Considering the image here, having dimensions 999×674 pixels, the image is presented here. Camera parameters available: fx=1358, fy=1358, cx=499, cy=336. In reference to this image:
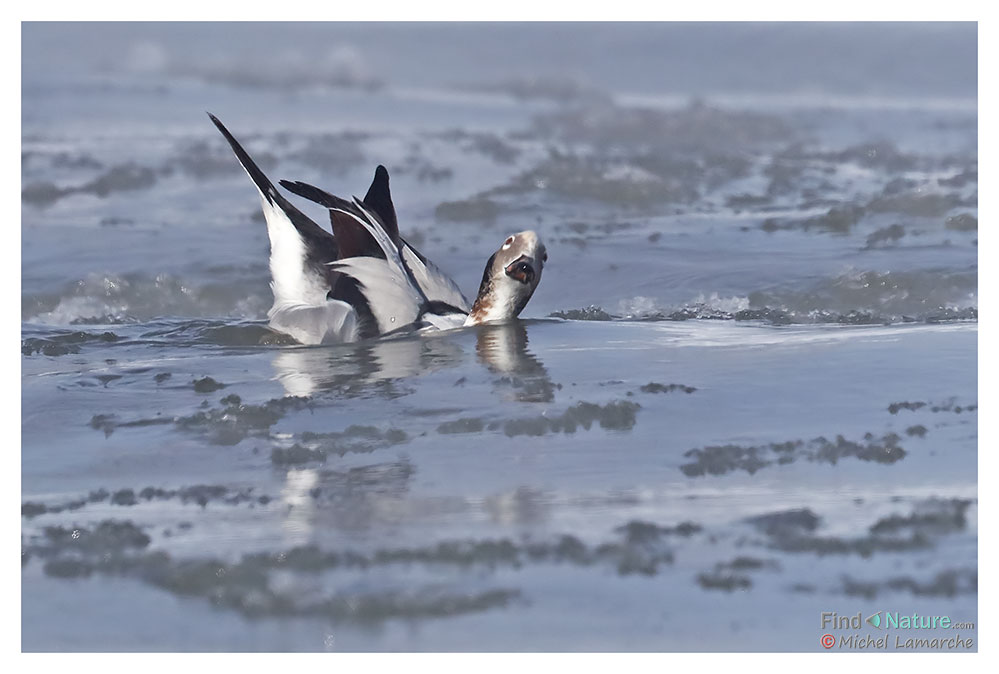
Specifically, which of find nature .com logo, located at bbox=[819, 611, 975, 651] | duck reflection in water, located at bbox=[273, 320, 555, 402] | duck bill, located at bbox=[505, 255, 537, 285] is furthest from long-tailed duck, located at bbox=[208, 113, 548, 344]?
find nature .com logo, located at bbox=[819, 611, 975, 651]

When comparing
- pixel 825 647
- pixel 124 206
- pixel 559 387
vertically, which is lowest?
pixel 825 647

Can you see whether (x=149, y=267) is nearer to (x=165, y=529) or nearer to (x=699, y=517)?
(x=165, y=529)

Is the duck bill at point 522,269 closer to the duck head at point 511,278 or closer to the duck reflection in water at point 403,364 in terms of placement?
the duck head at point 511,278

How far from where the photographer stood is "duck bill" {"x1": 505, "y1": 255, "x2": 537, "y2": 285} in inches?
320

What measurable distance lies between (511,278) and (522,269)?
0.09 meters

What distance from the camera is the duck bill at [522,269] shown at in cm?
812

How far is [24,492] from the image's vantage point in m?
5.27

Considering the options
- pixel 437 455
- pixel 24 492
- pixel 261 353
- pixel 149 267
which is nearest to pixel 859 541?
pixel 437 455

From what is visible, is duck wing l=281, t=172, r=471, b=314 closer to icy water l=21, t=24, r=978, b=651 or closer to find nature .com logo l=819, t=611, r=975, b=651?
icy water l=21, t=24, r=978, b=651

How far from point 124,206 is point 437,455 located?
693 centimetres

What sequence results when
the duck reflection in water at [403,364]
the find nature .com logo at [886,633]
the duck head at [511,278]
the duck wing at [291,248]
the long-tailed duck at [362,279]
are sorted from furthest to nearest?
1. the duck wing at [291,248]
2. the duck head at [511,278]
3. the long-tailed duck at [362,279]
4. the duck reflection in water at [403,364]
5. the find nature .com logo at [886,633]

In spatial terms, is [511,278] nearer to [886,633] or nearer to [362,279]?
[362,279]

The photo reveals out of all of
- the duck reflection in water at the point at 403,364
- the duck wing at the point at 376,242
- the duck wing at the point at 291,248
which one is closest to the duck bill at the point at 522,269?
the duck reflection in water at the point at 403,364

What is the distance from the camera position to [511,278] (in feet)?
26.8
